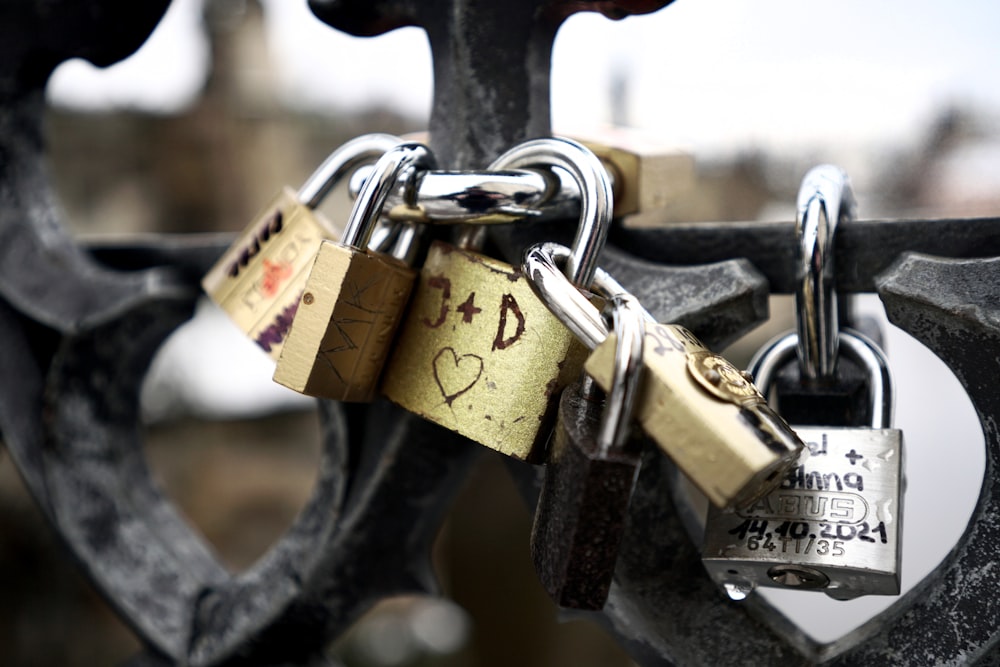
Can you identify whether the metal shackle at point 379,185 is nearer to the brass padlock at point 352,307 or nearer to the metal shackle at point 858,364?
the brass padlock at point 352,307

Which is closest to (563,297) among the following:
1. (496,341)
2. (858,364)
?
(496,341)

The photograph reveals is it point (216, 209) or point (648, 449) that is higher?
point (216, 209)

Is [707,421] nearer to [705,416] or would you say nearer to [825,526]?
[705,416]

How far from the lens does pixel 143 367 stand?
64 centimetres

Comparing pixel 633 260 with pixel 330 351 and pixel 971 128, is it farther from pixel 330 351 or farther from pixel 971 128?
pixel 971 128

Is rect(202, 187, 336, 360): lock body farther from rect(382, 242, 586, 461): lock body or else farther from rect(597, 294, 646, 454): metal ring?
rect(597, 294, 646, 454): metal ring

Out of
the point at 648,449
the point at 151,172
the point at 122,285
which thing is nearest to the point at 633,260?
the point at 648,449

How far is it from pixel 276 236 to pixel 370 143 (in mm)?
83

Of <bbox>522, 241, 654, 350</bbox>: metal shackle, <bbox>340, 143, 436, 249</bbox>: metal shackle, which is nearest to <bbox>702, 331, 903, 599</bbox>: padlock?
<bbox>522, 241, 654, 350</bbox>: metal shackle

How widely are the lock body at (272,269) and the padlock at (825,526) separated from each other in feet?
0.83

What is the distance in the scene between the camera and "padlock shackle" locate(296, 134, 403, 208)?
18.7 inches

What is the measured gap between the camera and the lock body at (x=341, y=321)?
0.41m

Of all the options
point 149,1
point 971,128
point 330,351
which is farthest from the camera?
point 971,128

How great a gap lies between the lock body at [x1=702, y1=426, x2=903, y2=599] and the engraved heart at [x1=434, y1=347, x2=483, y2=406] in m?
0.13
